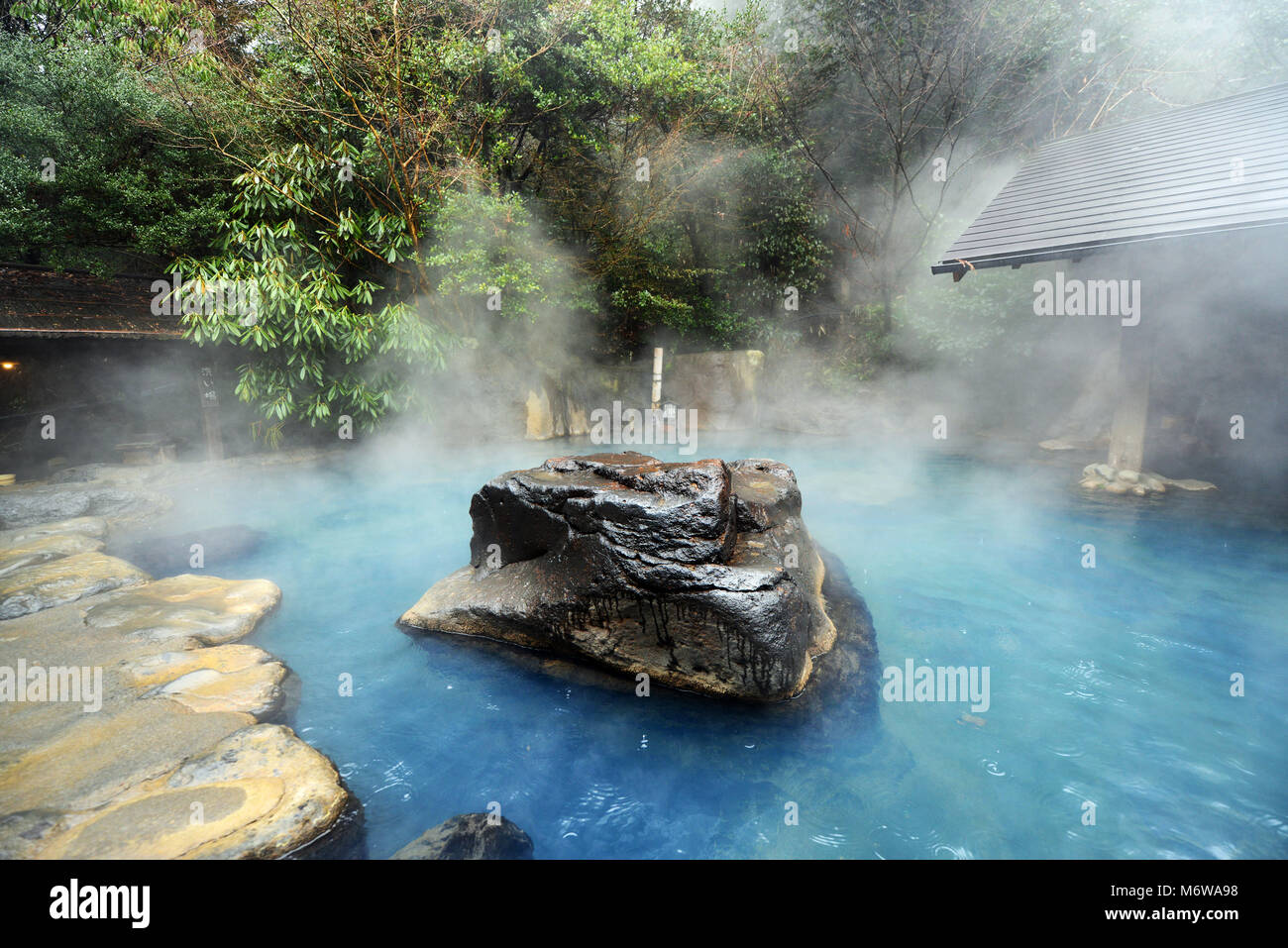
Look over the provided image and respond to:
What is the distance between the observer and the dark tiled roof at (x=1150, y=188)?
550 centimetres

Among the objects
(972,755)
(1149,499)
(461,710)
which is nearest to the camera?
(972,755)

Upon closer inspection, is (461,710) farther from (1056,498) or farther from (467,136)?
(467,136)

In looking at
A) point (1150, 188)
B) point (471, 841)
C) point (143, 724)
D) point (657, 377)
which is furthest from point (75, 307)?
point (1150, 188)

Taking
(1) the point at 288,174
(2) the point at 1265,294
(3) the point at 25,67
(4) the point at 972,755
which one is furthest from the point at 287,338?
(2) the point at 1265,294

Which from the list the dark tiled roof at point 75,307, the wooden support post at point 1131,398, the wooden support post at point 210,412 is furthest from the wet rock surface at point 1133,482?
the dark tiled roof at point 75,307

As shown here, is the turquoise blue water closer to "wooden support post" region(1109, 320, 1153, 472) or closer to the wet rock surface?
the wet rock surface

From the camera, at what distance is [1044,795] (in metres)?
2.96

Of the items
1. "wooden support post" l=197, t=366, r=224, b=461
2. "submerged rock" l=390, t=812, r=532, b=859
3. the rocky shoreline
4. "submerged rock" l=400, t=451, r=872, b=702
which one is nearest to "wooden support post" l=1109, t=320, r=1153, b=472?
"submerged rock" l=400, t=451, r=872, b=702

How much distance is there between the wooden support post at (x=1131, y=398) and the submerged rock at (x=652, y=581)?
5.29 meters

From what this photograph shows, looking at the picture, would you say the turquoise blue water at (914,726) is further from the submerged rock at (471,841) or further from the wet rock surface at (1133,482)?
the wet rock surface at (1133,482)

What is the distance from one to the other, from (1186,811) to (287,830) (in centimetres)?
417

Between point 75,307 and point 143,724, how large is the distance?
26.9 ft

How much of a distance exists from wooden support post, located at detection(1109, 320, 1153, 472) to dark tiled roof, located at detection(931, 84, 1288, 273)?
5.05 ft

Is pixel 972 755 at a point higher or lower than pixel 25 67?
lower
